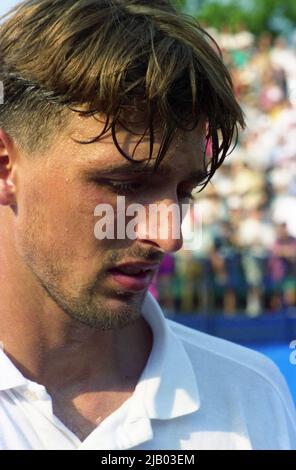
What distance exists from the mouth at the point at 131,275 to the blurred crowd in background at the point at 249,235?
5766 mm

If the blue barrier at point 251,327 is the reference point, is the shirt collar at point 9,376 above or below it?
above

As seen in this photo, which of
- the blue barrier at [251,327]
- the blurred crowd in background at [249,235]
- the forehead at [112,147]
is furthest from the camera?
the blurred crowd in background at [249,235]

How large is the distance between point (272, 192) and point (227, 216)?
0.67 metres

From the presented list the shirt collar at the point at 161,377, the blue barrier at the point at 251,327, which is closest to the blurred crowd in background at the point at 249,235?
the blue barrier at the point at 251,327

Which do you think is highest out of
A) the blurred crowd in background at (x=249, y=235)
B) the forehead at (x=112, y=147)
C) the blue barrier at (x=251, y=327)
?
the forehead at (x=112, y=147)

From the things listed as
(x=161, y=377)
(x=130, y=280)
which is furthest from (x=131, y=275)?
(x=161, y=377)

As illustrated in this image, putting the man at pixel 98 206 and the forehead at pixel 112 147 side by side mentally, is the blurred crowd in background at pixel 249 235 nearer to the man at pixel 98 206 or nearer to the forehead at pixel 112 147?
the man at pixel 98 206

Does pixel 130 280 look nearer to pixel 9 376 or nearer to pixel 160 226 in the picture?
pixel 160 226

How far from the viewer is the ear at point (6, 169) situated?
1.65 m

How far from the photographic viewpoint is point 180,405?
1666 millimetres

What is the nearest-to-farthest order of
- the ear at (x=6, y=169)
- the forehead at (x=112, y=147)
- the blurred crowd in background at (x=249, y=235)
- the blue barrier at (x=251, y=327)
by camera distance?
the forehead at (x=112, y=147), the ear at (x=6, y=169), the blue barrier at (x=251, y=327), the blurred crowd in background at (x=249, y=235)

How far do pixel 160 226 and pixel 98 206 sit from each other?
0.40ft

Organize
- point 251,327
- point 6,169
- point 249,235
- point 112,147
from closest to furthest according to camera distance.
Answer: point 112,147 → point 6,169 → point 251,327 → point 249,235

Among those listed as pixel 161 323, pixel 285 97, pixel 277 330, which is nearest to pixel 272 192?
pixel 285 97
